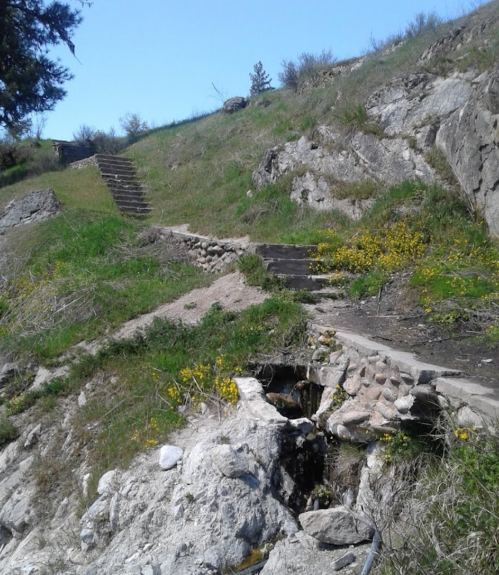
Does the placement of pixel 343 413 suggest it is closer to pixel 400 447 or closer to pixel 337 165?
pixel 400 447

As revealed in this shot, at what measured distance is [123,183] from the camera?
17641 mm

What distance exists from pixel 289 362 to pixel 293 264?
102 inches

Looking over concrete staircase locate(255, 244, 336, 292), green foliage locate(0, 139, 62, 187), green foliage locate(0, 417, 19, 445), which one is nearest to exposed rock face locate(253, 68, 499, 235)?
concrete staircase locate(255, 244, 336, 292)

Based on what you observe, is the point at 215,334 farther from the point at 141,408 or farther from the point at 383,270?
the point at 383,270

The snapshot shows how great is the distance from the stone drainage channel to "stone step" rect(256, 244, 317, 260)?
272cm

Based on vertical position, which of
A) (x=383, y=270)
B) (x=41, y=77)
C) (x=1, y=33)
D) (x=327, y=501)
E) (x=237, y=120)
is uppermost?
(x=1, y=33)

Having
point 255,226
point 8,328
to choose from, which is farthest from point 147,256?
point 8,328

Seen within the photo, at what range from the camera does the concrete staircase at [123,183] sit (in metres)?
15.8

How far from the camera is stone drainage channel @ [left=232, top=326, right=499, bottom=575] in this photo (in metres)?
3.99

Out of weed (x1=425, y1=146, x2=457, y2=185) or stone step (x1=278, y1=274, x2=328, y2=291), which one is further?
weed (x1=425, y1=146, x2=457, y2=185)

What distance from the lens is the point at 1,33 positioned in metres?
19.3

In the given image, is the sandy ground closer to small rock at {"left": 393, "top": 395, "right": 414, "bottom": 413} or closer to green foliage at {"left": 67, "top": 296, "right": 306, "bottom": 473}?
green foliage at {"left": 67, "top": 296, "right": 306, "bottom": 473}

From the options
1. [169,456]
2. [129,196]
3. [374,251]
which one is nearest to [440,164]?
[374,251]

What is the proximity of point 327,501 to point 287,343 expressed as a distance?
2.01 m
